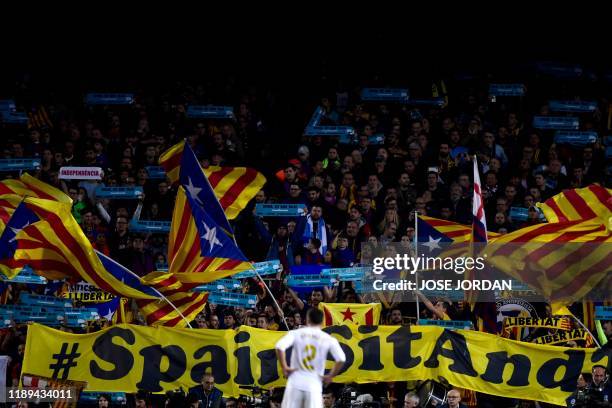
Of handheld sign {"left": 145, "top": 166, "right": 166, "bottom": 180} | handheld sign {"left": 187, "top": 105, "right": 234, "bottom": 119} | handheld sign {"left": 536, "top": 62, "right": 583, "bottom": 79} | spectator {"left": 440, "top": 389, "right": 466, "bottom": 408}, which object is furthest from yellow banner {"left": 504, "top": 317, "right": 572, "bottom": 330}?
handheld sign {"left": 536, "top": 62, "right": 583, "bottom": 79}

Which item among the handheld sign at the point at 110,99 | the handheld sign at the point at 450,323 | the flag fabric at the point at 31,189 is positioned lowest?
the handheld sign at the point at 450,323

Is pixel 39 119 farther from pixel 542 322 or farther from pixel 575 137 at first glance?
pixel 542 322

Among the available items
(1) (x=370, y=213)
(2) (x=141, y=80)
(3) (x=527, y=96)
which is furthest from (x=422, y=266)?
(2) (x=141, y=80)

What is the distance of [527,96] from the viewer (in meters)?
25.0

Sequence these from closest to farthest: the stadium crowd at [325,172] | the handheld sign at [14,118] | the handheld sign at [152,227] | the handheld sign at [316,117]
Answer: the stadium crowd at [325,172]
the handheld sign at [152,227]
the handheld sign at [316,117]
the handheld sign at [14,118]

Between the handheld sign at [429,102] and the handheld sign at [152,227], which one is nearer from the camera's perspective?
the handheld sign at [152,227]

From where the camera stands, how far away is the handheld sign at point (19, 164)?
23.3m

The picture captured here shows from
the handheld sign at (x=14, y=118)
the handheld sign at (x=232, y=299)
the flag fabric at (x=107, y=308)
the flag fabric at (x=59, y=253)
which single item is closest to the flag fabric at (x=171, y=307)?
the flag fabric at (x=59, y=253)

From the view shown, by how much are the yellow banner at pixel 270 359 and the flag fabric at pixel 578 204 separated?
8.76 ft

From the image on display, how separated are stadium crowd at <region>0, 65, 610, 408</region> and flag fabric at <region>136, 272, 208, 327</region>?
0.45 metres

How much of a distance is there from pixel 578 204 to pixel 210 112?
7062mm

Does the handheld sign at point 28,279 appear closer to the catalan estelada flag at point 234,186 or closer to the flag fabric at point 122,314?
the flag fabric at point 122,314

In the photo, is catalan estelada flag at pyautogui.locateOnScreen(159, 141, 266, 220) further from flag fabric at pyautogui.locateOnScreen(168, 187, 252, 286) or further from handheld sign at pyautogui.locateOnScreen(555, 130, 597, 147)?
handheld sign at pyautogui.locateOnScreen(555, 130, 597, 147)

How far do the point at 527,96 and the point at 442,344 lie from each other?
26.5 feet
